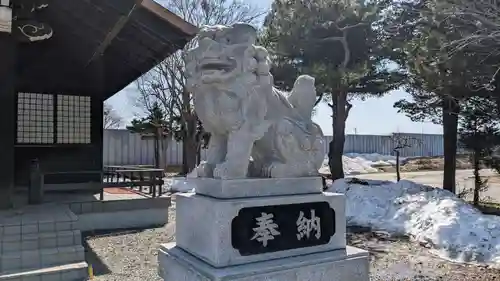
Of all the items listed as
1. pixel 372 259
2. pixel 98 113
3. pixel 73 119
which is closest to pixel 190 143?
pixel 98 113

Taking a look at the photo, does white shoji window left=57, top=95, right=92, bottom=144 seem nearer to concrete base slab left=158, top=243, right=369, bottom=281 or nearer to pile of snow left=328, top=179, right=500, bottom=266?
pile of snow left=328, top=179, right=500, bottom=266

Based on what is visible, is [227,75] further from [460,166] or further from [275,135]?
[460,166]

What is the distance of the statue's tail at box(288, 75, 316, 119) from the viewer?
3398mm

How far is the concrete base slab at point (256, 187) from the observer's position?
2854mm

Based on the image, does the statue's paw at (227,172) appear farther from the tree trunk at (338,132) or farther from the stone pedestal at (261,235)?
the tree trunk at (338,132)

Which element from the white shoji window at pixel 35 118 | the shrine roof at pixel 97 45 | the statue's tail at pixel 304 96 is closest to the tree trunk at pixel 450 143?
the shrine roof at pixel 97 45

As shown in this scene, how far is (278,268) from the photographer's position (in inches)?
110

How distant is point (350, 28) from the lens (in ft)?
36.4

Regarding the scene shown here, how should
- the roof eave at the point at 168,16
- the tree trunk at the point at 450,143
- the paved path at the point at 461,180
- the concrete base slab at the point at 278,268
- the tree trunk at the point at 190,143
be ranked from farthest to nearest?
the tree trunk at the point at 190,143 < the paved path at the point at 461,180 < the tree trunk at the point at 450,143 < the roof eave at the point at 168,16 < the concrete base slab at the point at 278,268

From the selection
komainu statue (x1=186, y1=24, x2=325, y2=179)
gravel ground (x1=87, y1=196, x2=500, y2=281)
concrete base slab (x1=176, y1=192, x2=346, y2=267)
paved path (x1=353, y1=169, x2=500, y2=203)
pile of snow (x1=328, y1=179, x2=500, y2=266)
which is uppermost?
komainu statue (x1=186, y1=24, x2=325, y2=179)

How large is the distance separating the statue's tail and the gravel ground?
8.54 feet

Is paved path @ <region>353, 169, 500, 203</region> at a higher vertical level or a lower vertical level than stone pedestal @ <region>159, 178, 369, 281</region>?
lower

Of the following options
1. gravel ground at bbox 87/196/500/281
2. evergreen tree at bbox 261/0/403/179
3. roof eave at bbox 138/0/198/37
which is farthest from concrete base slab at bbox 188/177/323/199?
evergreen tree at bbox 261/0/403/179

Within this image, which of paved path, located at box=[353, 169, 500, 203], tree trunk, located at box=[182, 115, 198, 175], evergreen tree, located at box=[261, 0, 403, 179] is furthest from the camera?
tree trunk, located at box=[182, 115, 198, 175]
